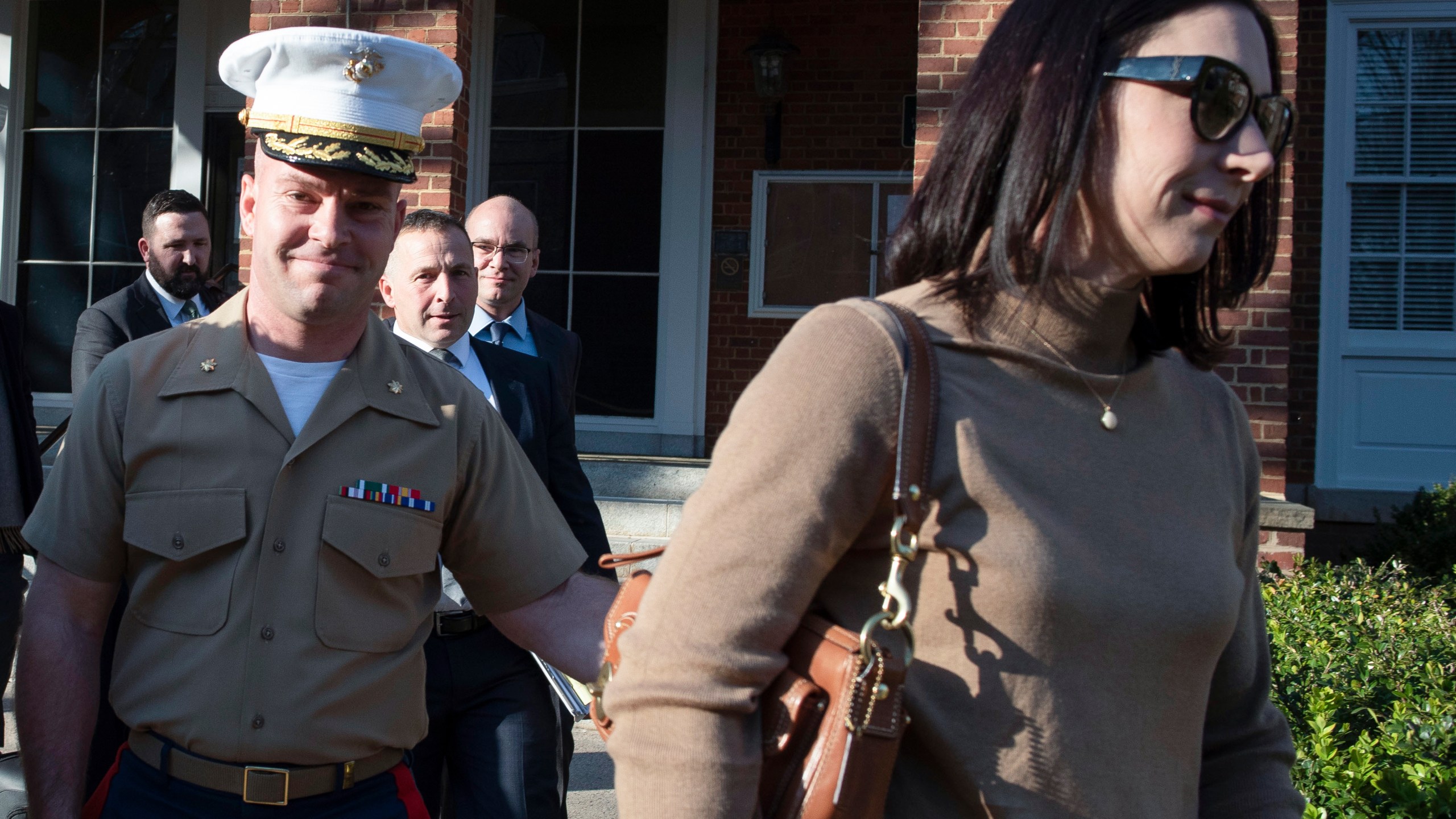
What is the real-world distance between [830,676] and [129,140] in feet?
31.4

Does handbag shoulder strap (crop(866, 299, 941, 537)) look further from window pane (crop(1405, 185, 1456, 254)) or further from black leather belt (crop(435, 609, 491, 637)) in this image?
window pane (crop(1405, 185, 1456, 254))

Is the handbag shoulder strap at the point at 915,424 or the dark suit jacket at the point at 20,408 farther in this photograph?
the dark suit jacket at the point at 20,408

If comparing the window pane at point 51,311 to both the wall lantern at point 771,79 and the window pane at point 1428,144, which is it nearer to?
the wall lantern at point 771,79

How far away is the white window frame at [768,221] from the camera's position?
28.5ft

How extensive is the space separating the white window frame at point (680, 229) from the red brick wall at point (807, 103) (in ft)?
0.42

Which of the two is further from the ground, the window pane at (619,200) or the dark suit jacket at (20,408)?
the window pane at (619,200)

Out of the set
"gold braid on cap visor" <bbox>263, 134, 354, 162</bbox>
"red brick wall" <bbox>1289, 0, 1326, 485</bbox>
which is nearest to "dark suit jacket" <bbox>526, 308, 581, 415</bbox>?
"gold braid on cap visor" <bbox>263, 134, 354, 162</bbox>

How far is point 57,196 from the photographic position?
937cm

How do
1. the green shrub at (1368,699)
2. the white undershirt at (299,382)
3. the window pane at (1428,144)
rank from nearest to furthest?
the white undershirt at (299,382)
the green shrub at (1368,699)
the window pane at (1428,144)

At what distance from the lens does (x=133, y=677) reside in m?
2.05

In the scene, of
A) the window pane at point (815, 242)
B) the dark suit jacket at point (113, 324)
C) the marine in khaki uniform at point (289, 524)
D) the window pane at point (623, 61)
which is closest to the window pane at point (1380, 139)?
the window pane at point (815, 242)

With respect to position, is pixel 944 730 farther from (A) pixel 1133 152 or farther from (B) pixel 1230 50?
(B) pixel 1230 50

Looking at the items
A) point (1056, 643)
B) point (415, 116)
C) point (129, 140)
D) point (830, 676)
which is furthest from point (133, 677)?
point (129, 140)

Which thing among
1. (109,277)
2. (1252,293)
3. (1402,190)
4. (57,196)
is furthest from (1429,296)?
(57,196)
